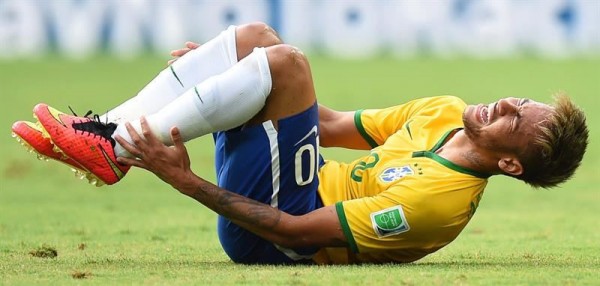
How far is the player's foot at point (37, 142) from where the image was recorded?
5.84 metres

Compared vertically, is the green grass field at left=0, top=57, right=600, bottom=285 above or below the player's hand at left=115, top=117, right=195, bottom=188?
below

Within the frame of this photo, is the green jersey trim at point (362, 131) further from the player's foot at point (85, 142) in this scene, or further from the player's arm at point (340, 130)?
the player's foot at point (85, 142)

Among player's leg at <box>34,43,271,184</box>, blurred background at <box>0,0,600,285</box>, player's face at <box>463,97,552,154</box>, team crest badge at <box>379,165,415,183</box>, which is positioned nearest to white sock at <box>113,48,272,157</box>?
Answer: player's leg at <box>34,43,271,184</box>

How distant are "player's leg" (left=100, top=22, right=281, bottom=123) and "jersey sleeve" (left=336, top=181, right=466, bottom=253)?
89 centimetres

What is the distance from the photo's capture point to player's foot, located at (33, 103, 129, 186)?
582 cm

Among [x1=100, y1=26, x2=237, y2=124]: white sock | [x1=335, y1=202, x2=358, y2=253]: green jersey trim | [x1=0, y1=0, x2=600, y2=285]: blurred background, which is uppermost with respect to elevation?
[x1=100, y1=26, x2=237, y2=124]: white sock

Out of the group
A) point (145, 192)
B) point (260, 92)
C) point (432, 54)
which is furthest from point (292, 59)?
point (432, 54)

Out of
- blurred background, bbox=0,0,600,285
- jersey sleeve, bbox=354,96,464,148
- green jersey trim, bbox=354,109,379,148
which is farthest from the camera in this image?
blurred background, bbox=0,0,600,285

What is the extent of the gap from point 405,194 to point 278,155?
64cm

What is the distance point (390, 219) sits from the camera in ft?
19.7

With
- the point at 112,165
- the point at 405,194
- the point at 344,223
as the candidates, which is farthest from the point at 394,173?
the point at 112,165

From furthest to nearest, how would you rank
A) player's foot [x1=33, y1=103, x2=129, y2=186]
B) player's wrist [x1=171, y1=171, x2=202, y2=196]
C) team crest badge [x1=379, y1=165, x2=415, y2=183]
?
team crest badge [x1=379, y1=165, x2=415, y2=183]
player's wrist [x1=171, y1=171, x2=202, y2=196]
player's foot [x1=33, y1=103, x2=129, y2=186]

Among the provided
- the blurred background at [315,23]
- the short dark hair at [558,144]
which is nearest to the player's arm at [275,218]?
the short dark hair at [558,144]

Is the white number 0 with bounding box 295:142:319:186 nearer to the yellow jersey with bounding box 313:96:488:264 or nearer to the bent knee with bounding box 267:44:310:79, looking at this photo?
the yellow jersey with bounding box 313:96:488:264
